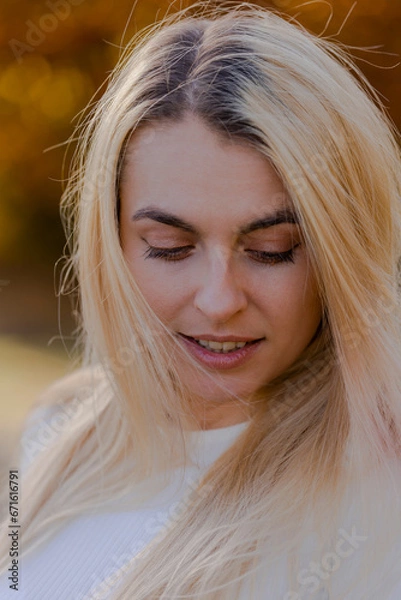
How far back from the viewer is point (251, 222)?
4.82ft

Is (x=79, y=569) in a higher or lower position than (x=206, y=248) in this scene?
lower

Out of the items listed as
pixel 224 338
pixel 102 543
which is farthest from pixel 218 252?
pixel 102 543

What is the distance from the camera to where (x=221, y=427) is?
1.76 m

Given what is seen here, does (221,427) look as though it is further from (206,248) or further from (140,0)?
(140,0)

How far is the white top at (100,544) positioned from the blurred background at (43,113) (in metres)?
1.27

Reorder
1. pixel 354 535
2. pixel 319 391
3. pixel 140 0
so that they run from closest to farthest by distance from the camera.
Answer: pixel 354 535, pixel 319 391, pixel 140 0

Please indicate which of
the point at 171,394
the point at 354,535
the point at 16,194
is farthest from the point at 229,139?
the point at 16,194

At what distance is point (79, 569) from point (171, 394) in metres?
0.43

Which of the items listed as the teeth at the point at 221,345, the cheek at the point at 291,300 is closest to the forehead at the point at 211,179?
the cheek at the point at 291,300

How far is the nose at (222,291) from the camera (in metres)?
1.50

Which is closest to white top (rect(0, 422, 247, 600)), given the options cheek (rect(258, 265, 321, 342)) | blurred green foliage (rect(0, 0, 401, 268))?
cheek (rect(258, 265, 321, 342))

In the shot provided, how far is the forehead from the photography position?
145cm

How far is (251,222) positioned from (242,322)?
0.21m

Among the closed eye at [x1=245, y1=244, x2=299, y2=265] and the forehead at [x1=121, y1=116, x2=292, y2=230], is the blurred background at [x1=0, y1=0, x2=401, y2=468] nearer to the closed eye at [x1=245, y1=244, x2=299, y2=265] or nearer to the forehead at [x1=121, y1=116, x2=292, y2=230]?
the forehead at [x1=121, y1=116, x2=292, y2=230]
